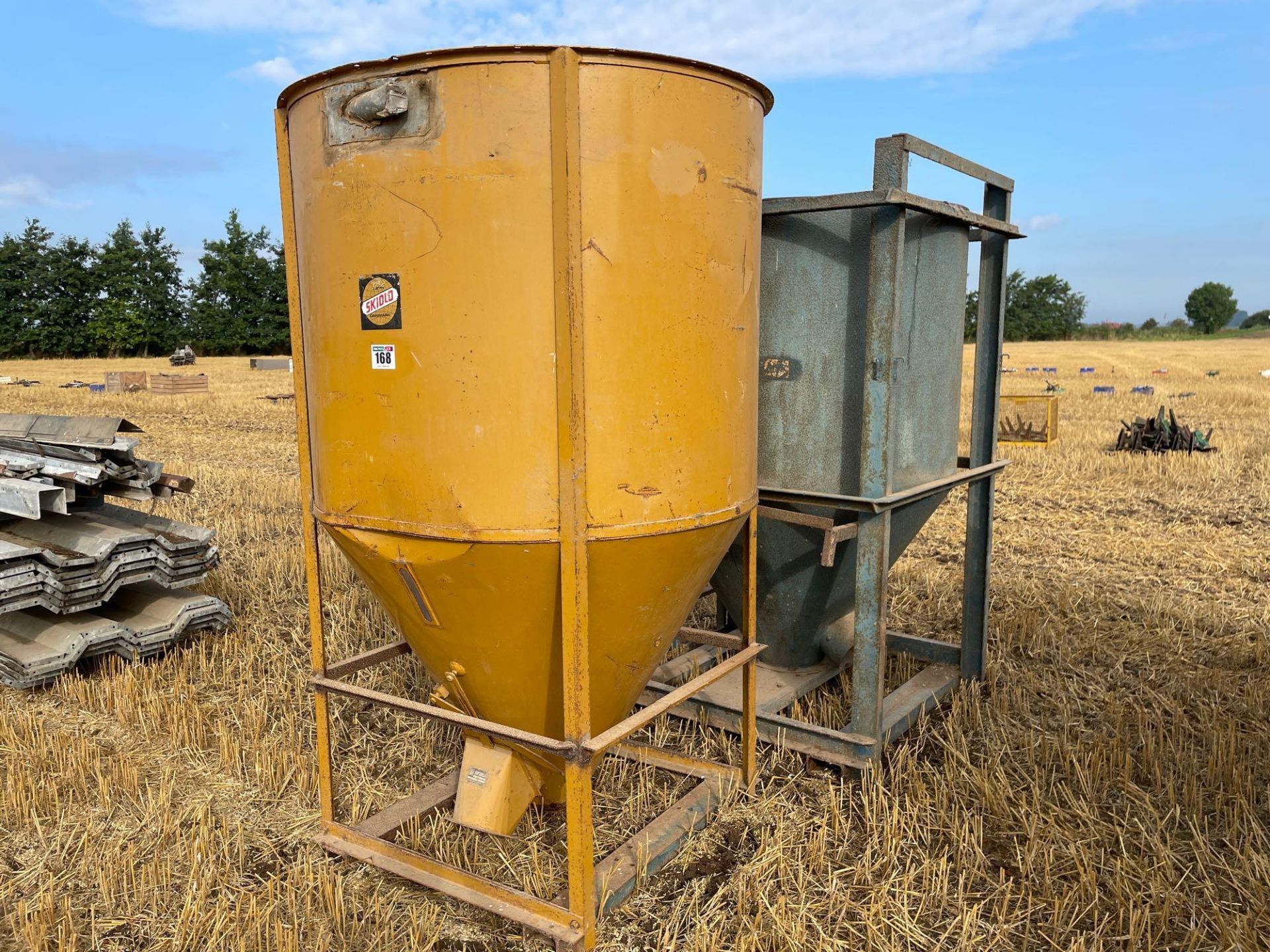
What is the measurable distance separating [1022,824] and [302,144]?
376cm

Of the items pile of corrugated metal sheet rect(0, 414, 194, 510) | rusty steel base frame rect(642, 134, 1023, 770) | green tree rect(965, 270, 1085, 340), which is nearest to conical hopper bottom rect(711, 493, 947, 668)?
rusty steel base frame rect(642, 134, 1023, 770)

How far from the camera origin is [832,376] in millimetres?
4277

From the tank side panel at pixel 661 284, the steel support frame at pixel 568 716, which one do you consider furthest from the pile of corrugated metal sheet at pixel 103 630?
the tank side panel at pixel 661 284

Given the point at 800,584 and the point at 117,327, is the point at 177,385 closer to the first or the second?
the point at 800,584

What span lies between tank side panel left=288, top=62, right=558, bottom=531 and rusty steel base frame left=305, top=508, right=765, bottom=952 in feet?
2.40

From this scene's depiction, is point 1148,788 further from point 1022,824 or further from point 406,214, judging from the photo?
point 406,214

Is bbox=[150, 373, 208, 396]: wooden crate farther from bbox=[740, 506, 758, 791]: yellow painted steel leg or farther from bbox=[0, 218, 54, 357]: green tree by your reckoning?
bbox=[0, 218, 54, 357]: green tree

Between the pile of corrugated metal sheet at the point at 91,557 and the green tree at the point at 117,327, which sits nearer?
the pile of corrugated metal sheet at the point at 91,557

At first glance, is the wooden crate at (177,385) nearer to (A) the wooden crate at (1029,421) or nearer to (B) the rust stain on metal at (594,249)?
Result: (A) the wooden crate at (1029,421)

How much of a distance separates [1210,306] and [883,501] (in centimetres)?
11770

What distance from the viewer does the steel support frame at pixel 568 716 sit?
280 centimetres

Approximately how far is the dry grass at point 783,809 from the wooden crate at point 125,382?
21.0 meters

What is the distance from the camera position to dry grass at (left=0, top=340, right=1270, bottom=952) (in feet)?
10.6

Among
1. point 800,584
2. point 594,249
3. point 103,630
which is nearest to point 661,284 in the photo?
point 594,249
